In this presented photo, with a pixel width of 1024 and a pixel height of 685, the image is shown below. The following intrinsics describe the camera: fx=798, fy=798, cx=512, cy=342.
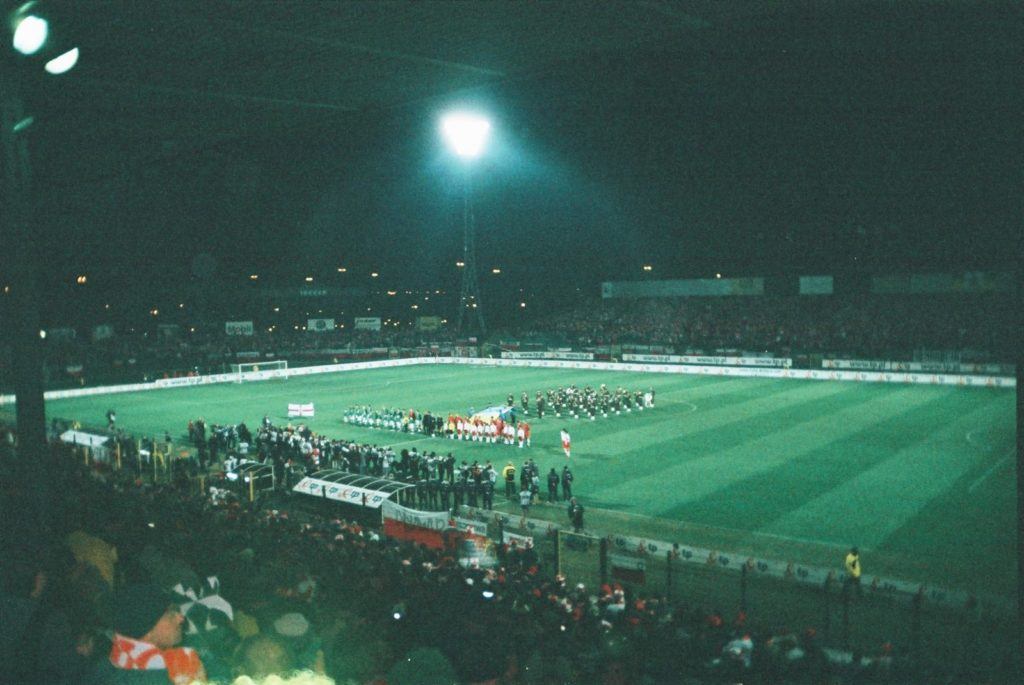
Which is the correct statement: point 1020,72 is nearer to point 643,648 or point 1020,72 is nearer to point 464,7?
point 464,7

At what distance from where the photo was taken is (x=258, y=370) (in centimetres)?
5922

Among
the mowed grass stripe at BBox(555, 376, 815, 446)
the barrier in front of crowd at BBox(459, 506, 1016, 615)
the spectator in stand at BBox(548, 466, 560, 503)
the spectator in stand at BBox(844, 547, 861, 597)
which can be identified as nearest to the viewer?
the barrier in front of crowd at BBox(459, 506, 1016, 615)

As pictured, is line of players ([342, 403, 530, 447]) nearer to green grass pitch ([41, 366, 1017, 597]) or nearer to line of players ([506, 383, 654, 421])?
green grass pitch ([41, 366, 1017, 597])

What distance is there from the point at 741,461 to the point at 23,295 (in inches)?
937

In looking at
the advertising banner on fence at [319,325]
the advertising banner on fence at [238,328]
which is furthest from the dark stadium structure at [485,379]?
the advertising banner on fence at [319,325]

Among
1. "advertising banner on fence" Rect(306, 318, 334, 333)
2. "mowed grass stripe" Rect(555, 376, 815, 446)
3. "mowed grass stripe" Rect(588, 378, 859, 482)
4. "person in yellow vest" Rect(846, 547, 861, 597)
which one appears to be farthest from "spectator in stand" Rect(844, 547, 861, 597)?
"advertising banner on fence" Rect(306, 318, 334, 333)

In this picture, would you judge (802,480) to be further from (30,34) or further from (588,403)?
(30,34)

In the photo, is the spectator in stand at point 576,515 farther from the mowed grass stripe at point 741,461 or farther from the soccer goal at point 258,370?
the soccer goal at point 258,370

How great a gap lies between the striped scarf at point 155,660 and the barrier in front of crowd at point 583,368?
42259mm

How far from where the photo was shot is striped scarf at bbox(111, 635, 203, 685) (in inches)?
161

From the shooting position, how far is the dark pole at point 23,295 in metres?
7.77

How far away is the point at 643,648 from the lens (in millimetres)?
7684

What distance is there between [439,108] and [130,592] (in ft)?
21.8

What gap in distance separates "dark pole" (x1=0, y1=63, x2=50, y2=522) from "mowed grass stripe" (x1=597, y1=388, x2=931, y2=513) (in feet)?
53.5
